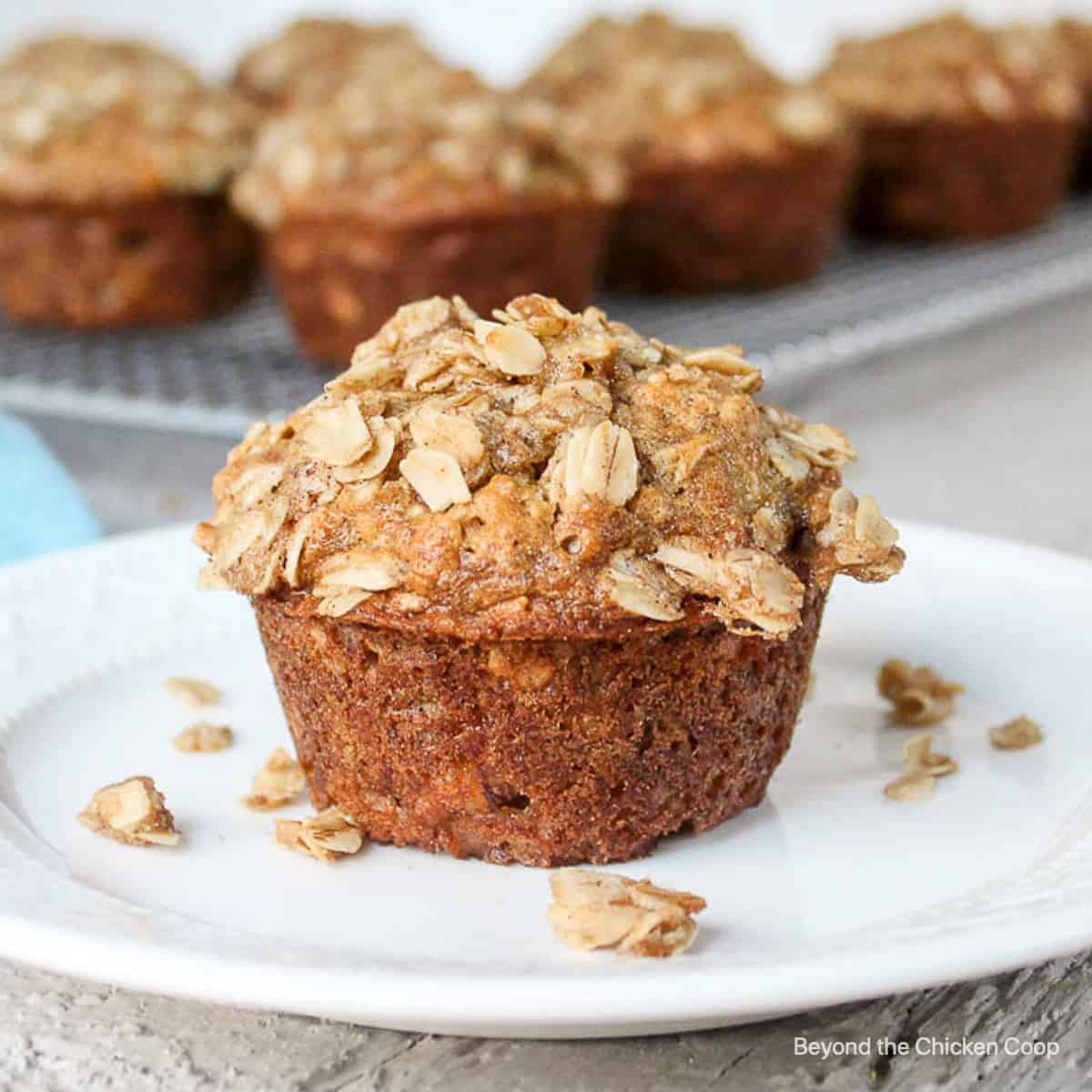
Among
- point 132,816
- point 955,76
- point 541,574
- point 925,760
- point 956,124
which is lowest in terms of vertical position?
point 956,124

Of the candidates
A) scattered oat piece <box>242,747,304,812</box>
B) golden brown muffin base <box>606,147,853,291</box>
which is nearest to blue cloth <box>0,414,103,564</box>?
scattered oat piece <box>242,747,304,812</box>

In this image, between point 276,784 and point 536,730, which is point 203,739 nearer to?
point 276,784

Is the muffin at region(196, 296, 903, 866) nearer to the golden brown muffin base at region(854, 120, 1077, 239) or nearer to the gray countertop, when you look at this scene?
the gray countertop

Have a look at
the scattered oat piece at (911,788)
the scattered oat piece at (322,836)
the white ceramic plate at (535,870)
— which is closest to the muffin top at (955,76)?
the white ceramic plate at (535,870)

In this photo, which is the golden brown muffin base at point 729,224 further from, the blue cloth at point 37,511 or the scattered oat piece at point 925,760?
the scattered oat piece at point 925,760

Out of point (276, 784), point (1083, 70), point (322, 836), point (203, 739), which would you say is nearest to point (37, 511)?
point (203, 739)

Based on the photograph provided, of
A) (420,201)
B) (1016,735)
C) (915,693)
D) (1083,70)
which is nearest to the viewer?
(1016,735)
